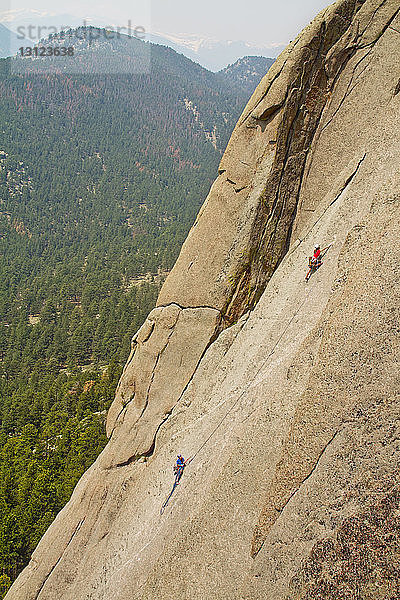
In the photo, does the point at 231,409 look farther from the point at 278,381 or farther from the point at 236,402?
the point at 278,381

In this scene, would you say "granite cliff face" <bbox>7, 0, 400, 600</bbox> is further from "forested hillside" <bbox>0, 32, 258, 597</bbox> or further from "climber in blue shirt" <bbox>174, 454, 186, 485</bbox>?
"forested hillside" <bbox>0, 32, 258, 597</bbox>

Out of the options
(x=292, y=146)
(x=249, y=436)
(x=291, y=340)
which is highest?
(x=292, y=146)

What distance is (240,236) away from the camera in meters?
15.1

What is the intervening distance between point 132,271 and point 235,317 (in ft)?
371

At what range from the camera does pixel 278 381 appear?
9.73 m

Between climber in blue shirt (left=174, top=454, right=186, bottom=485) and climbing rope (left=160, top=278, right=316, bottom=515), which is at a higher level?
climbing rope (left=160, top=278, right=316, bottom=515)

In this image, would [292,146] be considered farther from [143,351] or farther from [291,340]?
[143,351]

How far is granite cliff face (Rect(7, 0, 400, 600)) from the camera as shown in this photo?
7402 millimetres

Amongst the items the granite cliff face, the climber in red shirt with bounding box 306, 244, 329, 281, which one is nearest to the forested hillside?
the granite cliff face

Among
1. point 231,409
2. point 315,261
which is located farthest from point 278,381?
point 315,261

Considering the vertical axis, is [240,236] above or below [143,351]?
above

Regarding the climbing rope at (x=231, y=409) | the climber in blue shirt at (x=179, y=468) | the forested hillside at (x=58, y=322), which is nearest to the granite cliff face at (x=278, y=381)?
the climbing rope at (x=231, y=409)

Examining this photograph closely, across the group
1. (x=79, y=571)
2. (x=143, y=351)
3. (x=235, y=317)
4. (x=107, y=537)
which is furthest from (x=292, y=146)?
(x=79, y=571)

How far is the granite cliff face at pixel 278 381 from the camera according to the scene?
24.3 ft
